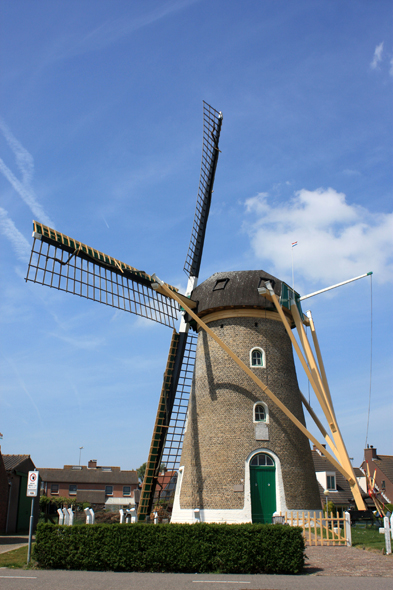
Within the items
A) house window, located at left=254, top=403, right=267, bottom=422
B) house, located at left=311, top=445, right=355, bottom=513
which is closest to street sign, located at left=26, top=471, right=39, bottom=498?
house window, located at left=254, top=403, right=267, bottom=422

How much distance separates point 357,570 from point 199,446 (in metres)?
8.81

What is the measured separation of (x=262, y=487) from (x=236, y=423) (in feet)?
7.94

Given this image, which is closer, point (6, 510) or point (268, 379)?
point (268, 379)

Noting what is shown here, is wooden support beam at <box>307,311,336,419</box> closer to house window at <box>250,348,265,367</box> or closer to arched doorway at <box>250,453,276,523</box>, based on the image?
house window at <box>250,348,265,367</box>

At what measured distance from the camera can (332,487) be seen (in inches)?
1420

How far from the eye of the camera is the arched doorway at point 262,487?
1797 cm

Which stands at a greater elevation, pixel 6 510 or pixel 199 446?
pixel 199 446

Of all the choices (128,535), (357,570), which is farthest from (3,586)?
(357,570)

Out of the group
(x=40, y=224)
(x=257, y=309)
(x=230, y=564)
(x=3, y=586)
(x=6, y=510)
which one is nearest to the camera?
(x=3, y=586)

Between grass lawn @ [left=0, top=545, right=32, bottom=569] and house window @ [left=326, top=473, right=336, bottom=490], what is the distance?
82.9ft

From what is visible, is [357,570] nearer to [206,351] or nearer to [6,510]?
[206,351]

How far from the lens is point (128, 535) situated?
455 inches

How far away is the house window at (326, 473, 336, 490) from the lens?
118 feet

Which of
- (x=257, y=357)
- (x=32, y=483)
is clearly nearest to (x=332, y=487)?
(x=257, y=357)
